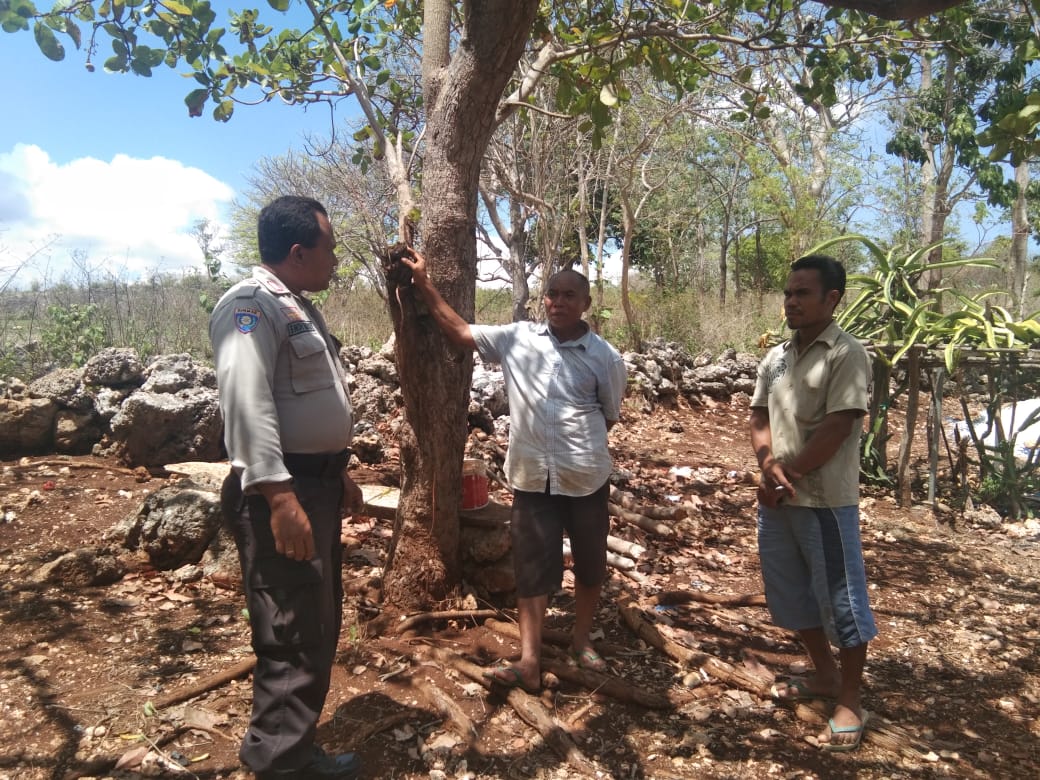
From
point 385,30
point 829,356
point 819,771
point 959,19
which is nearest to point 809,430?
point 829,356

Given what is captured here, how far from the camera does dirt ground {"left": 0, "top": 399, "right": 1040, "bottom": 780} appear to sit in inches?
103

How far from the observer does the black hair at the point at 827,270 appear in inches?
113

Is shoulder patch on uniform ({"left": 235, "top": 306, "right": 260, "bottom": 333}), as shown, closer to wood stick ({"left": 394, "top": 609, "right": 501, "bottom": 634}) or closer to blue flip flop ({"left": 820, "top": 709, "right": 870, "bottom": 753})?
wood stick ({"left": 394, "top": 609, "right": 501, "bottom": 634})

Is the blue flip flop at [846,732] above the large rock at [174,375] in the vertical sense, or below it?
below

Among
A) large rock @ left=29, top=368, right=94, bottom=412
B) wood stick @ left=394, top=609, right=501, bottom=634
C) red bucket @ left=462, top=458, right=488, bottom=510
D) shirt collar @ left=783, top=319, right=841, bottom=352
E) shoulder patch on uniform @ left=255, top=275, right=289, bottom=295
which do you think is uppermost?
shoulder patch on uniform @ left=255, top=275, right=289, bottom=295

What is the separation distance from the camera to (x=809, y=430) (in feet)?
9.52

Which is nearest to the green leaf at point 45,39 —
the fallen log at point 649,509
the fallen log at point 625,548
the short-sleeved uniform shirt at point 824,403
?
the short-sleeved uniform shirt at point 824,403

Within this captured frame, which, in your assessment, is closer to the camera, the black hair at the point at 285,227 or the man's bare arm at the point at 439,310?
the black hair at the point at 285,227

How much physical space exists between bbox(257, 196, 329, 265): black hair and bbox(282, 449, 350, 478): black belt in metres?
0.65

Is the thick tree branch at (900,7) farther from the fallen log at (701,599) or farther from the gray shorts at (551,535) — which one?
the fallen log at (701,599)

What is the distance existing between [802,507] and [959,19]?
3448 mm

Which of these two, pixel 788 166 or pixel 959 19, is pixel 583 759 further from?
pixel 788 166

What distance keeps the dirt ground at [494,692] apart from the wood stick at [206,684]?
0.02 m

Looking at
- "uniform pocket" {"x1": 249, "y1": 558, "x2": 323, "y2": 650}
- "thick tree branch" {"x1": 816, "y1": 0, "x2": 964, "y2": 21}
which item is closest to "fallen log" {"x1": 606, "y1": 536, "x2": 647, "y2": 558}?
"uniform pocket" {"x1": 249, "y1": 558, "x2": 323, "y2": 650}
